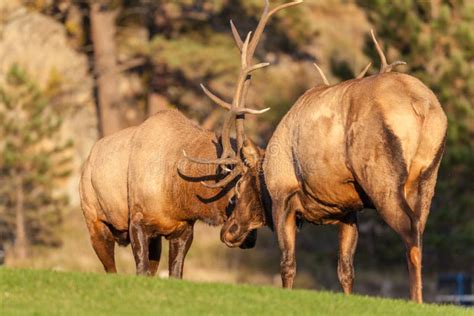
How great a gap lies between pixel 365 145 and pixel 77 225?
83.3ft

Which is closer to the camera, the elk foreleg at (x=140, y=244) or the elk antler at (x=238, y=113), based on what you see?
the elk antler at (x=238, y=113)

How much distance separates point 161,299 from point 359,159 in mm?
2549

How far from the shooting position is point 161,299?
12727 mm

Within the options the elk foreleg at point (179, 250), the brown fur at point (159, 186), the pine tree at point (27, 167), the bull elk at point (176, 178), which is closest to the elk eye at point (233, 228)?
the bull elk at point (176, 178)

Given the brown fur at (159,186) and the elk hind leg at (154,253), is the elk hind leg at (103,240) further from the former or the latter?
the elk hind leg at (154,253)

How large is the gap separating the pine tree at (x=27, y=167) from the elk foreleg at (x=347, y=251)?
67.4 ft

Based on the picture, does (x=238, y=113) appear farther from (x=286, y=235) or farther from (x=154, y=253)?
(x=154, y=253)

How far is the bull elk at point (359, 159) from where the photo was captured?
1352 centimetres

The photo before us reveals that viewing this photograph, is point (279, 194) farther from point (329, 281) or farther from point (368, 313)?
point (329, 281)

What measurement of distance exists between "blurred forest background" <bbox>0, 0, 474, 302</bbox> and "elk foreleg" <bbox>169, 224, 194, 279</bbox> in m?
16.5

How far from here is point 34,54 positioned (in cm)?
4266

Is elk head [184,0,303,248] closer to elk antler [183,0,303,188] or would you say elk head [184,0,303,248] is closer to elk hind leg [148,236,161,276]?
elk antler [183,0,303,188]

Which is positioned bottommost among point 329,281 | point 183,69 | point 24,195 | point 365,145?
point 329,281

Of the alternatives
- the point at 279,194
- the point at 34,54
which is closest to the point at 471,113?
the point at 34,54
